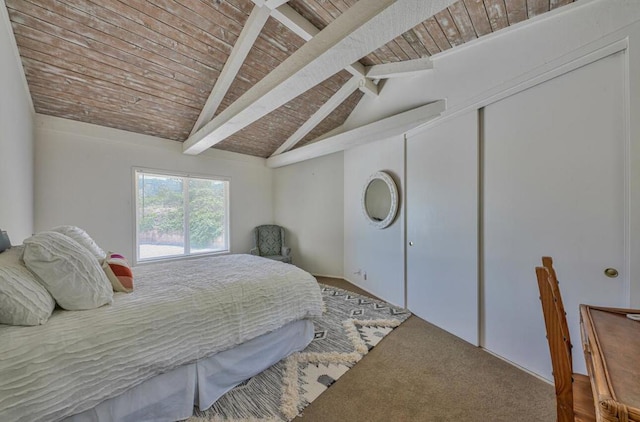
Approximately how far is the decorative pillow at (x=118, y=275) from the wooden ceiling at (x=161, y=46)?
6.71 ft

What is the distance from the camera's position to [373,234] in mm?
3727

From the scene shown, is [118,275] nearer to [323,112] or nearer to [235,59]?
[235,59]

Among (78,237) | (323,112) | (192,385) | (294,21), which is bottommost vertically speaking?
(192,385)

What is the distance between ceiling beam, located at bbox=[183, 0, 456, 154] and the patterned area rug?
94.2 inches

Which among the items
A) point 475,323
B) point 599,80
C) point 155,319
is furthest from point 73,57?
point 475,323

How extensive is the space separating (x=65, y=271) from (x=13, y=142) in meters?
1.56

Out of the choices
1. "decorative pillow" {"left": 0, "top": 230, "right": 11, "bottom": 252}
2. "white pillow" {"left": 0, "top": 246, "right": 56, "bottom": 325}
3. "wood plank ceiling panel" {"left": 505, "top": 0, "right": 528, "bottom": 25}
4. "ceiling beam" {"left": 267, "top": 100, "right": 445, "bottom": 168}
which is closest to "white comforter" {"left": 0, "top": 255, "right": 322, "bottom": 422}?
"white pillow" {"left": 0, "top": 246, "right": 56, "bottom": 325}

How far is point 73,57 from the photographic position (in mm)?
2342

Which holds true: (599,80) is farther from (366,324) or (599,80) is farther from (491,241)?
(366,324)

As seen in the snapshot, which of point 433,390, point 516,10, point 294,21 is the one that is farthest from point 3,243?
point 516,10

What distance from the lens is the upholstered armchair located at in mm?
4957

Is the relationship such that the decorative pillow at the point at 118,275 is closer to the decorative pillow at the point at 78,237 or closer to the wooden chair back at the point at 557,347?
the decorative pillow at the point at 78,237

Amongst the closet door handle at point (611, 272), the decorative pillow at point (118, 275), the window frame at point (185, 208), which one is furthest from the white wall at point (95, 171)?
the closet door handle at point (611, 272)

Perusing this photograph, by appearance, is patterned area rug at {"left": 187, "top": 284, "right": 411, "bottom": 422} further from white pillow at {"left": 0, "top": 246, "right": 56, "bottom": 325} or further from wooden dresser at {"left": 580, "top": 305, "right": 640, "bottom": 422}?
wooden dresser at {"left": 580, "top": 305, "right": 640, "bottom": 422}
